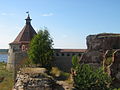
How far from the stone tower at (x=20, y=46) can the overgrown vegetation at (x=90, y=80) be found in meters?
16.9

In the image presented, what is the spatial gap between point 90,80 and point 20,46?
22389mm

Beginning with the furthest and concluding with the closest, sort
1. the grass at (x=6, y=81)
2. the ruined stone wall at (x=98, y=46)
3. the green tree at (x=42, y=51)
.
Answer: the grass at (x=6, y=81) → the green tree at (x=42, y=51) → the ruined stone wall at (x=98, y=46)

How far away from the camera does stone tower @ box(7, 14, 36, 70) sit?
5435 cm

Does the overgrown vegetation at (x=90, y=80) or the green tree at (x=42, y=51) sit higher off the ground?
the green tree at (x=42, y=51)

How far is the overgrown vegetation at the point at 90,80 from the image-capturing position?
3862 centimetres

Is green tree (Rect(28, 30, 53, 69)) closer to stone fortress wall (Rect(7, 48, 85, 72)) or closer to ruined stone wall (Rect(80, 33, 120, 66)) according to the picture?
stone fortress wall (Rect(7, 48, 85, 72))

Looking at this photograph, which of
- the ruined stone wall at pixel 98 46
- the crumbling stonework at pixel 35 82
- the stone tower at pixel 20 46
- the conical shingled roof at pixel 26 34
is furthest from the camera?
the conical shingled roof at pixel 26 34

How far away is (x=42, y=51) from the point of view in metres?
49.9

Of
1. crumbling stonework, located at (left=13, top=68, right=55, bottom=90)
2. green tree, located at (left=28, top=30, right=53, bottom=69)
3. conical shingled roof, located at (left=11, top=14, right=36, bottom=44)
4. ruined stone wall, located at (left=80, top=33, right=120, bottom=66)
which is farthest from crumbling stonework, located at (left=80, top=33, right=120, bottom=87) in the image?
conical shingled roof, located at (left=11, top=14, right=36, bottom=44)

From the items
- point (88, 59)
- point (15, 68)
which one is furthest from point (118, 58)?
point (15, 68)

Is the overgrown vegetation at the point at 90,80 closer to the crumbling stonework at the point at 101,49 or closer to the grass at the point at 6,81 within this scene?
the crumbling stonework at the point at 101,49

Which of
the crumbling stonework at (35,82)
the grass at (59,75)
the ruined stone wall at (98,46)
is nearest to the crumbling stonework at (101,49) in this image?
the ruined stone wall at (98,46)

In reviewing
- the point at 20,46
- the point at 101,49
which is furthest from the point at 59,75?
the point at 20,46

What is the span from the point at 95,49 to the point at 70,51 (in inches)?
375
